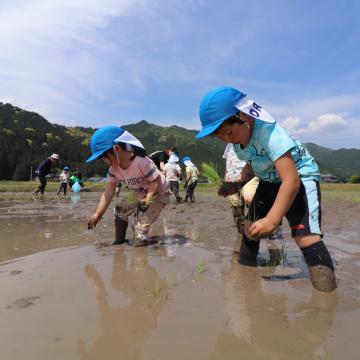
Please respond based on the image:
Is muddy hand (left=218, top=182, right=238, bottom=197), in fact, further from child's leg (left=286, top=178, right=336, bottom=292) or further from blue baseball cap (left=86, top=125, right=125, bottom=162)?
blue baseball cap (left=86, top=125, right=125, bottom=162)

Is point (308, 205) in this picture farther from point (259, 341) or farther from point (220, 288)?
point (259, 341)

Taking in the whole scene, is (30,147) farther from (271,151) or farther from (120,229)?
(271,151)

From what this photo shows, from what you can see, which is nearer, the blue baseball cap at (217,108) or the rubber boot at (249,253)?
the blue baseball cap at (217,108)

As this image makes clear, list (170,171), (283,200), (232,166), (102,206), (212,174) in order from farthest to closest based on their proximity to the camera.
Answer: (170,171) → (232,166) → (102,206) → (212,174) → (283,200)

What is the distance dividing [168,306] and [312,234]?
1121mm

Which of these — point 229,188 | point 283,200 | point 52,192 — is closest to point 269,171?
point 283,200

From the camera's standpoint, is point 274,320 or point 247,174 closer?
point 274,320

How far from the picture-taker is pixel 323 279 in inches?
102

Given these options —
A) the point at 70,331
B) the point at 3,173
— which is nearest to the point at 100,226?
the point at 70,331

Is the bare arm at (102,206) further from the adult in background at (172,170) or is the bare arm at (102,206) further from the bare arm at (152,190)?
the adult in background at (172,170)

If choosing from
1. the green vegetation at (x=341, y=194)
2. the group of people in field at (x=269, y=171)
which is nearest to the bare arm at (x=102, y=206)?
the group of people in field at (x=269, y=171)

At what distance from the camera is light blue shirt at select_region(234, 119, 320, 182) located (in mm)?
2527

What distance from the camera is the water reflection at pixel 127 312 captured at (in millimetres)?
1753

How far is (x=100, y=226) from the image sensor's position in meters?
5.96
